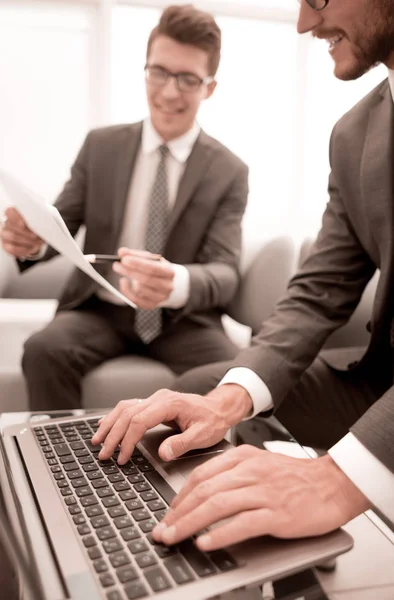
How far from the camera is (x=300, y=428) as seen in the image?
109 centimetres

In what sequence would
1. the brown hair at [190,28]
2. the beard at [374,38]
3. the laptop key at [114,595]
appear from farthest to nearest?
the brown hair at [190,28] < the beard at [374,38] < the laptop key at [114,595]

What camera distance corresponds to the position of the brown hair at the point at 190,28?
1.74 metres

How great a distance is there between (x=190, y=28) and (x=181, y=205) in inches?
21.5

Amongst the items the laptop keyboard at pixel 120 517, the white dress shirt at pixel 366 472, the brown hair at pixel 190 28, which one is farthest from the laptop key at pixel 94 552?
the brown hair at pixel 190 28

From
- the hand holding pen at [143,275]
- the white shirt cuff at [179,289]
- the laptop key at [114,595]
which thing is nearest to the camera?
the laptop key at [114,595]

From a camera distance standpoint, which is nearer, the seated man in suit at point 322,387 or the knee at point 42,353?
the seated man in suit at point 322,387

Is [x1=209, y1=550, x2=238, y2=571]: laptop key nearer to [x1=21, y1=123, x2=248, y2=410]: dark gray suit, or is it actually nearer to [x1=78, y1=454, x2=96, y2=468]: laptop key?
[x1=78, y1=454, x2=96, y2=468]: laptop key

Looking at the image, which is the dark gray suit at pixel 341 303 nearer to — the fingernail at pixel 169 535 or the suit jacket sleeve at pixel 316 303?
the suit jacket sleeve at pixel 316 303

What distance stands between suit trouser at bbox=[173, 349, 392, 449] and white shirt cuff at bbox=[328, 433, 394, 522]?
417 mm

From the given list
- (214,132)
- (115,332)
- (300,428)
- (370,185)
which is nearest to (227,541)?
(300,428)

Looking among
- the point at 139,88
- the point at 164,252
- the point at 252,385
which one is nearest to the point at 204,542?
the point at 252,385

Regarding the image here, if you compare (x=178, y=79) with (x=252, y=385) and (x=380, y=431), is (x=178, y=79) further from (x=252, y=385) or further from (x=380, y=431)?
(x=380, y=431)

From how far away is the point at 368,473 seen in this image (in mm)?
635

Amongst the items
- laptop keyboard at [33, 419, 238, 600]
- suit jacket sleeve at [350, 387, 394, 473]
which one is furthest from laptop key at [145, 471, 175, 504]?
suit jacket sleeve at [350, 387, 394, 473]
